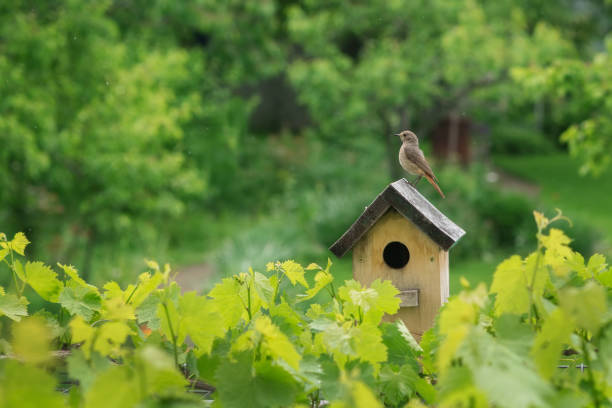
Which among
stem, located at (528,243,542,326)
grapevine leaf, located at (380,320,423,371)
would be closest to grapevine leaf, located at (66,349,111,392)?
grapevine leaf, located at (380,320,423,371)

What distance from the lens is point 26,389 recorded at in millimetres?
800

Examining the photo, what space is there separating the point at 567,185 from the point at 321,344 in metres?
20.3

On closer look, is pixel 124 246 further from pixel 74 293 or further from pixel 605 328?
pixel 605 328

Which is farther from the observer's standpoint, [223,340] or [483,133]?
[483,133]

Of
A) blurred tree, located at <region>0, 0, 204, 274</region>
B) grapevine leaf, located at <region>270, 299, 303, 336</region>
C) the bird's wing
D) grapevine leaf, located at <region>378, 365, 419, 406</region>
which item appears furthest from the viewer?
blurred tree, located at <region>0, 0, 204, 274</region>

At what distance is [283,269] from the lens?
4.81 feet

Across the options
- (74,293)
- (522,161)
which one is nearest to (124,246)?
(74,293)

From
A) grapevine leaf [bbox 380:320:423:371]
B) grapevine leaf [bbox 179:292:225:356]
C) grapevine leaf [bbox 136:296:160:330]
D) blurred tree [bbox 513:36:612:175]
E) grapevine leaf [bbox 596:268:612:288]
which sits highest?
blurred tree [bbox 513:36:612:175]

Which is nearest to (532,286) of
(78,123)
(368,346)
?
(368,346)

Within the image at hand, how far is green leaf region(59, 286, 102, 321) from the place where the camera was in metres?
1.43

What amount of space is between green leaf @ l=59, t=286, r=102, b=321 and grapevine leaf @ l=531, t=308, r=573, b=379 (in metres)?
0.93

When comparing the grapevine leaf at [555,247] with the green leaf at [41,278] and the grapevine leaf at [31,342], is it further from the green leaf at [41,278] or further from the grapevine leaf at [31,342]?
the green leaf at [41,278]

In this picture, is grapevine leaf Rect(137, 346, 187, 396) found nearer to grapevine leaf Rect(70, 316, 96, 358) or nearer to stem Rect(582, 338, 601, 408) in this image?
grapevine leaf Rect(70, 316, 96, 358)

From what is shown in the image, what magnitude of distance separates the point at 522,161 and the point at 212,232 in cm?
1685
